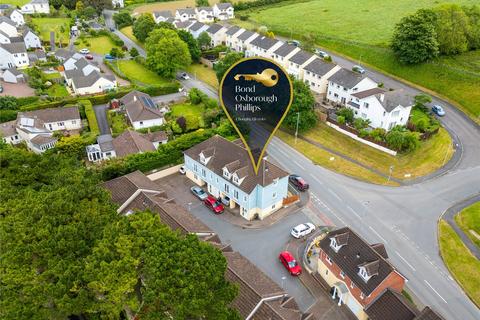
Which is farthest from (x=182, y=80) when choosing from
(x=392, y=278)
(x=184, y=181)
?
(x=392, y=278)

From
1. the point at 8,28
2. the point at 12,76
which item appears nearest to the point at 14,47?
the point at 12,76

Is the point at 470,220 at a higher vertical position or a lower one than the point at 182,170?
lower

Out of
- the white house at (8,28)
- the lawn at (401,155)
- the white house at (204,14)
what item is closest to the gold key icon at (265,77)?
the lawn at (401,155)

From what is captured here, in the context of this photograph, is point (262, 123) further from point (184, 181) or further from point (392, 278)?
point (184, 181)

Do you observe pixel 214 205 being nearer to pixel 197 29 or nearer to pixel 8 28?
pixel 197 29

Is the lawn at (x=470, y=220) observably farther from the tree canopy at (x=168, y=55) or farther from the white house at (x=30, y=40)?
the white house at (x=30, y=40)
